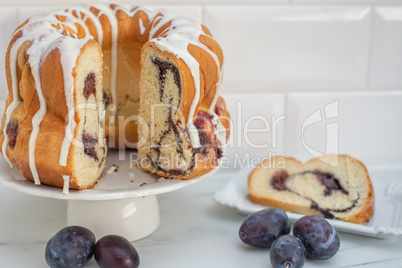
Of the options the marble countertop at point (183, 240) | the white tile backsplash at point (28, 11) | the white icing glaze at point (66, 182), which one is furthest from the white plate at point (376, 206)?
the white tile backsplash at point (28, 11)

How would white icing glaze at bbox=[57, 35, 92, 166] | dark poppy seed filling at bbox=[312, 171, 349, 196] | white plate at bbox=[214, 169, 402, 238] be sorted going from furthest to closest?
dark poppy seed filling at bbox=[312, 171, 349, 196], white plate at bbox=[214, 169, 402, 238], white icing glaze at bbox=[57, 35, 92, 166]

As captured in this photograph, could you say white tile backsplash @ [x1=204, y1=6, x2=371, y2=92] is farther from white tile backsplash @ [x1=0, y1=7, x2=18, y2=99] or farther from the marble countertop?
white tile backsplash @ [x1=0, y1=7, x2=18, y2=99]

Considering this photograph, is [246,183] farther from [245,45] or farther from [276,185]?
[245,45]

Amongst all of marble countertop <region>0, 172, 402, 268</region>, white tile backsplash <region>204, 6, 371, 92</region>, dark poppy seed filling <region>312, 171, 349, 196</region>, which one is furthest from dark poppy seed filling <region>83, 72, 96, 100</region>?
dark poppy seed filling <region>312, 171, 349, 196</region>

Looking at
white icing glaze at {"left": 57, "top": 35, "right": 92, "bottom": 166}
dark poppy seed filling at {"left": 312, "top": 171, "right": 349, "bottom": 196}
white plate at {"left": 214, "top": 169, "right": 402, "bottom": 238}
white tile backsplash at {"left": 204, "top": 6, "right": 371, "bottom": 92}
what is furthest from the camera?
white tile backsplash at {"left": 204, "top": 6, "right": 371, "bottom": 92}

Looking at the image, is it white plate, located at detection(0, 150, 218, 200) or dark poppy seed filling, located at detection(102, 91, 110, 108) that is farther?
dark poppy seed filling, located at detection(102, 91, 110, 108)

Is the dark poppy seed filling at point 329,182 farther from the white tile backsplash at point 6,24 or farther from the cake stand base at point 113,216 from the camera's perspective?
the white tile backsplash at point 6,24

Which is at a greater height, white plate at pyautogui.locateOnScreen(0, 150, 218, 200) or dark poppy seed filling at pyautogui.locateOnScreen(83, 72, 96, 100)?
dark poppy seed filling at pyautogui.locateOnScreen(83, 72, 96, 100)

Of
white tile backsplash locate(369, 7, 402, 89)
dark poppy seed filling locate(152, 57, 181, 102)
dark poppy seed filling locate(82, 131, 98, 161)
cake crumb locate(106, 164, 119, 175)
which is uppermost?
white tile backsplash locate(369, 7, 402, 89)
